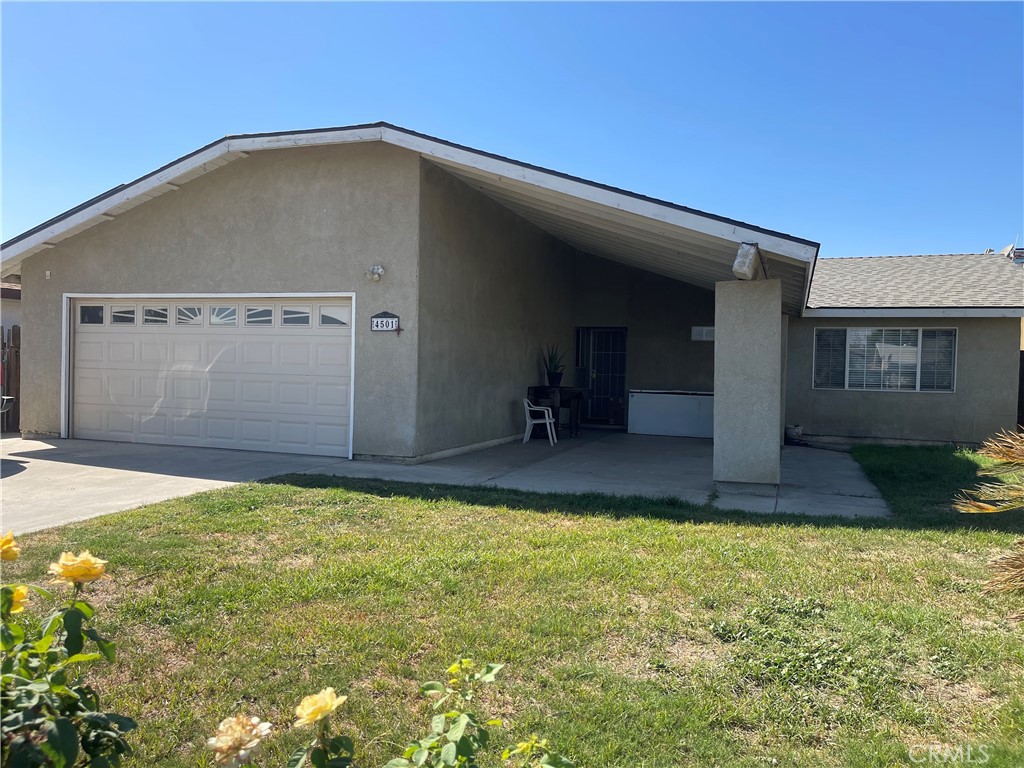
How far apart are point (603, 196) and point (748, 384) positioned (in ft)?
8.94

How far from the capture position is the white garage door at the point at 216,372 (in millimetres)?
10445

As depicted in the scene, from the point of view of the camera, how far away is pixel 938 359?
43.8 feet

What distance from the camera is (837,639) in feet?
12.6

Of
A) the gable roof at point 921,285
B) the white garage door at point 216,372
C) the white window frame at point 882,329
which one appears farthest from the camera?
the white window frame at point 882,329

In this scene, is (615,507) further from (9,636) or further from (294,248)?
(294,248)

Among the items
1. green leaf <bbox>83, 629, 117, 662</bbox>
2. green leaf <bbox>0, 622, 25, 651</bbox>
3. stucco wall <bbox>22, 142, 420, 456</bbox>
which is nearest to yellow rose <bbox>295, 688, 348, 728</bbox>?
green leaf <bbox>83, 629, 117, 662</bbox>

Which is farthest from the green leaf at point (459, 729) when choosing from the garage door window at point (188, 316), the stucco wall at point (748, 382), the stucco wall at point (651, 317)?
the stucco wall at point (651, 317)

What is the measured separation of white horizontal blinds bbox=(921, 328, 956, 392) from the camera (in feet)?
43.4

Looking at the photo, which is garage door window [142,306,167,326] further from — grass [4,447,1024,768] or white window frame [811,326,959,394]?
white window frame [811,326,959,394]

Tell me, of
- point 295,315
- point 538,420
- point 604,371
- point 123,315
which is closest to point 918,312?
point 604,371

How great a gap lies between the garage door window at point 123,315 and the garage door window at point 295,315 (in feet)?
9.68

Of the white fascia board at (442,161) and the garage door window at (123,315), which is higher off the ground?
the white fascia board at (442,161)

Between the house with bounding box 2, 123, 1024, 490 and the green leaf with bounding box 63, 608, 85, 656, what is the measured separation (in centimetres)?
673

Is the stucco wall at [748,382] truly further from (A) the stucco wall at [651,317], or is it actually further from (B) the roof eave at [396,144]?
(A) the stucco wall at [651,317]
